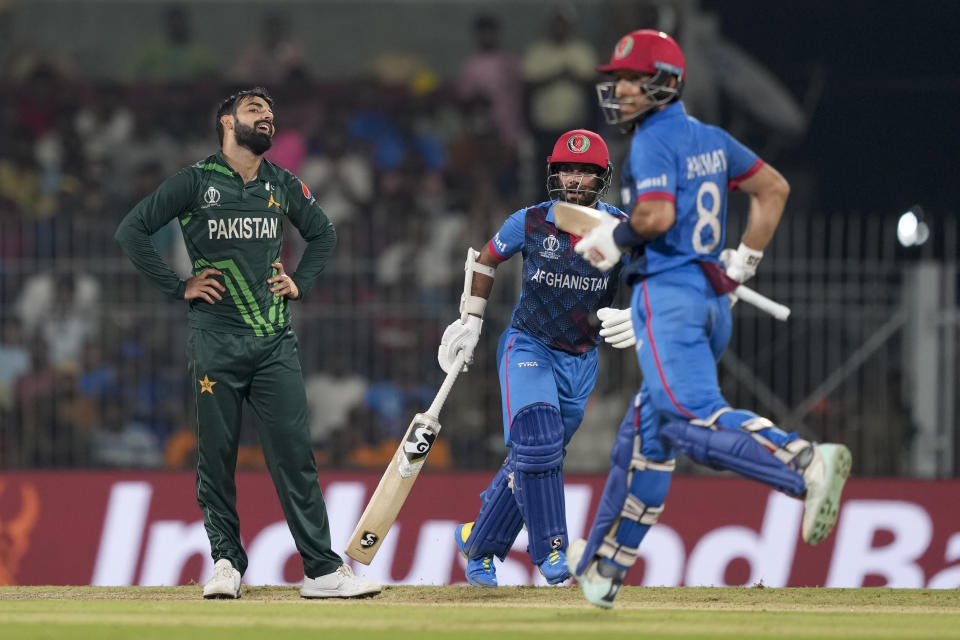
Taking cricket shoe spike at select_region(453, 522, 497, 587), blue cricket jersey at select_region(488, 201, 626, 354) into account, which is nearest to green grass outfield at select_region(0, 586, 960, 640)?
cricket shoe spike at select_region(453, 522, 497, 587)

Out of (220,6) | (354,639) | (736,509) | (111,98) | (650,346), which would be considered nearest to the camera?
(354,639)

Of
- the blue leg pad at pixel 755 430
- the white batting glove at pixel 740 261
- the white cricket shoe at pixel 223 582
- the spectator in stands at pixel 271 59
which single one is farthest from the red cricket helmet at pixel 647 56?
the spectator in stands at pixel 271 59

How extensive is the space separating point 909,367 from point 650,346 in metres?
5.49

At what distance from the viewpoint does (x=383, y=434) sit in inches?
441

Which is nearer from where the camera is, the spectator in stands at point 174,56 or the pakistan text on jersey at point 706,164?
the pakistan text on jersey at point 706,164

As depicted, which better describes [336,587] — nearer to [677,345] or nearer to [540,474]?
[540,474]

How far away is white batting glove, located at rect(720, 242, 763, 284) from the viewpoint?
19.9 ft

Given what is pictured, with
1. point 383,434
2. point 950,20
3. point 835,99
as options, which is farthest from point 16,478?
point 950,20

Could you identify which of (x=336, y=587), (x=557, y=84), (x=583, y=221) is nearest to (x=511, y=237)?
(x=583, y=221)

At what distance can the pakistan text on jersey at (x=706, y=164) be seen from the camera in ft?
19.5

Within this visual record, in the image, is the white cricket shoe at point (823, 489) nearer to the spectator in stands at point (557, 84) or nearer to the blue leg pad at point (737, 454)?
the blue leg pad at point (737, 454)

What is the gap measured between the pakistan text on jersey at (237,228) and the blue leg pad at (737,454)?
2275mm

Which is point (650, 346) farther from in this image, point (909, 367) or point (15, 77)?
point (15, 77)

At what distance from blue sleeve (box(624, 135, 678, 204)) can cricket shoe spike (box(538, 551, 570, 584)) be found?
2.16 m
